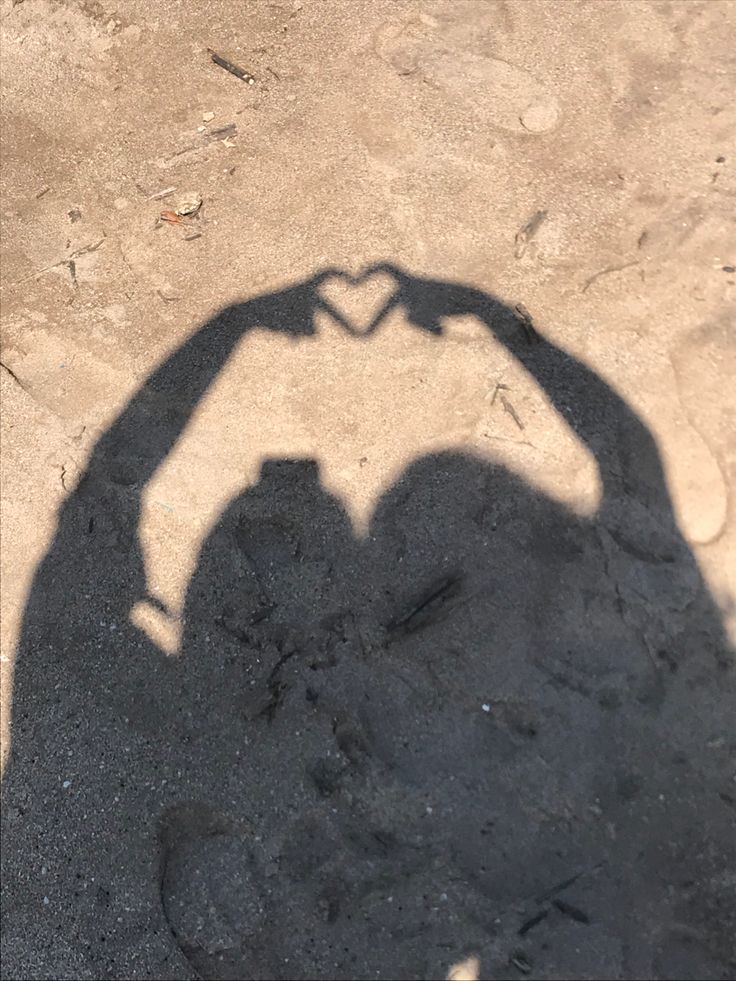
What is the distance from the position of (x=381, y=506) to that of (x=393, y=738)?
2.84ft

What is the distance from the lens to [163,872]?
2537mm

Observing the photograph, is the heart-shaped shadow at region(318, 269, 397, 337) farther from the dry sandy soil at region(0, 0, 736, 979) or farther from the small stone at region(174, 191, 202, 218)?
the small stone at region(174, 191, 202, 218)

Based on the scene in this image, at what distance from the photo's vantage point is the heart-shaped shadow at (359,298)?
9.71 ft

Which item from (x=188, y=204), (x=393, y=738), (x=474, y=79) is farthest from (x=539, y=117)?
(x=393, y=738)

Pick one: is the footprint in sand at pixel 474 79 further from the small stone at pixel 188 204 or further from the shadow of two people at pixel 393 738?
the small stone at pixel 188 204

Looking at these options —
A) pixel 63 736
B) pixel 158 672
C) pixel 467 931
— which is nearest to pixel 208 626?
pixel 158 672

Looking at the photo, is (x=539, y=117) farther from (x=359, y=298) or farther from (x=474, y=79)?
(x=359, y=298)

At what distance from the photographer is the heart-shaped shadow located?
2961 mm

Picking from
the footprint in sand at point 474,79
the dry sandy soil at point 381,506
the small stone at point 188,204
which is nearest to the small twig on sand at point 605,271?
the dry sandy soil at point 381,506

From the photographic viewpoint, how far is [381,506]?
8.98 ft

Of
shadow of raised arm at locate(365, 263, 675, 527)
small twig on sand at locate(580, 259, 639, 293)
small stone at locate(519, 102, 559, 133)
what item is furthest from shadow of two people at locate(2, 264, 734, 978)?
small stone at locate(519, 102, 559, 133)

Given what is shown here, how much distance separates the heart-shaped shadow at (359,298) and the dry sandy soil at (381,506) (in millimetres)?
20

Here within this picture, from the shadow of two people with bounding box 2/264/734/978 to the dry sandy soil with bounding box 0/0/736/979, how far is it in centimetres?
1

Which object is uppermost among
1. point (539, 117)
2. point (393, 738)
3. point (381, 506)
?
point (539, 117)
